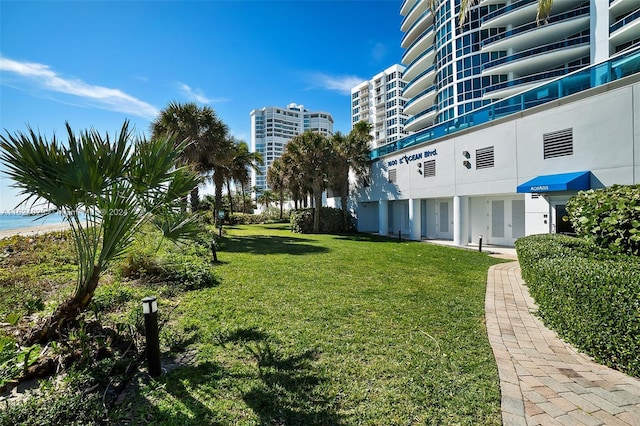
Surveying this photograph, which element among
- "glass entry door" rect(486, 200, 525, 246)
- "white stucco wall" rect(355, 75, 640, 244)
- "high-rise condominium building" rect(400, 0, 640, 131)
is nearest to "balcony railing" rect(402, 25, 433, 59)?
"high-rise condominium building" rect(400, 0, 640, 131)

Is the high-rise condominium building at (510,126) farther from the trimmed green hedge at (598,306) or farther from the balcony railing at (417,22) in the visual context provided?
the trimmed green hedge at (598,306)

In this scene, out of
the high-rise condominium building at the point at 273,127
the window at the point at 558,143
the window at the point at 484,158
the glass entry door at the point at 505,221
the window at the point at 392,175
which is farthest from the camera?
the high-rise condominium building at the point at 273,127

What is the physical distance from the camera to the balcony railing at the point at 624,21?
1986cm

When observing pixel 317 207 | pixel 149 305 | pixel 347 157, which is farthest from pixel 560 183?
pixel 317 207

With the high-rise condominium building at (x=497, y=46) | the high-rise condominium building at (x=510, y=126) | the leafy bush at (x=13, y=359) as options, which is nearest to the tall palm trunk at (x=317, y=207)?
the high-rise condominium building at (x=510, y=126)

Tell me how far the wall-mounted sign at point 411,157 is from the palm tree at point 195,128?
1180cm

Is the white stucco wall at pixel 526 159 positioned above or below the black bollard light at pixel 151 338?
above

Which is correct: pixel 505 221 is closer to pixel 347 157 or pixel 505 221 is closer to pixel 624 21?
pixel 347 157

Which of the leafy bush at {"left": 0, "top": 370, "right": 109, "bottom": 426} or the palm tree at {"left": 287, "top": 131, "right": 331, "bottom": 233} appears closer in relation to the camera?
the leafy bush at {"left": 0, "top": 370, "right": 109, "bottom": 426}

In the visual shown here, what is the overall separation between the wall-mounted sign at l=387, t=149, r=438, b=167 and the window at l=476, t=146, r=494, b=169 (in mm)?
2839

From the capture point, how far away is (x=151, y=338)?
343cm

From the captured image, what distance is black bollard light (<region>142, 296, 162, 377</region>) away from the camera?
340 cm

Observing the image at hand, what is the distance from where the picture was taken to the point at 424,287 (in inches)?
Answer: 295

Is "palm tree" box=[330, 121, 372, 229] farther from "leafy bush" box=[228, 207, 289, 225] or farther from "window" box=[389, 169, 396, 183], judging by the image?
"leafy bush" box=[228, 207, 289, 225]
